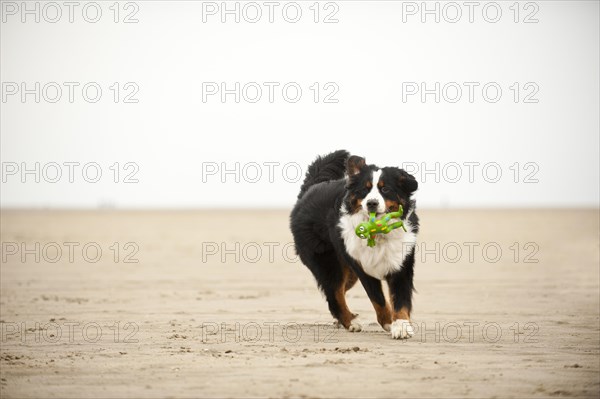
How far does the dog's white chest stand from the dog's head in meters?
0.14

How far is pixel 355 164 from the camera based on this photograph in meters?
9.18

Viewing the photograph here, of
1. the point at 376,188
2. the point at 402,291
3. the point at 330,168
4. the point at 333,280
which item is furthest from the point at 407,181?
the point at 330,168

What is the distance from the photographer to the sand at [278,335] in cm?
672

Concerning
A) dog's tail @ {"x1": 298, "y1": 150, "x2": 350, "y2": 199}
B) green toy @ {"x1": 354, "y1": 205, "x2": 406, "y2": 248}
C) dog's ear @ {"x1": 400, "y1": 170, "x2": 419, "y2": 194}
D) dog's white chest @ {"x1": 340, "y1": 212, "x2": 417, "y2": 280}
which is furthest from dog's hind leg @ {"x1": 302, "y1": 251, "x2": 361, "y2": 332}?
dog's ear @ {"x1": 400, "y1": 170, "x2": 419, "y2": 194}

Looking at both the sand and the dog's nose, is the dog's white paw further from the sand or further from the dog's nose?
the dog's nose

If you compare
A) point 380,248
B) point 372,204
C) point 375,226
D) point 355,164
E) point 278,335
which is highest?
point 355,164

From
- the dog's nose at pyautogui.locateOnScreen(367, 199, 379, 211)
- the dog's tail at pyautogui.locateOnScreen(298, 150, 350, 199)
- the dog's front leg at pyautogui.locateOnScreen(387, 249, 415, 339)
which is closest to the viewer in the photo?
the dog's nose at pyautogui.locateOnScreen(367, 199, 379, 211)

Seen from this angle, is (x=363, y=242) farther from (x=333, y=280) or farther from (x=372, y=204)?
(x=333, y=280)

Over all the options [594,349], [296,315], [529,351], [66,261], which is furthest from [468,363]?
[66,261]

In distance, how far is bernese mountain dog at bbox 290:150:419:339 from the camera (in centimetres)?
904

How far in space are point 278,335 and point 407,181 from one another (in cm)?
208

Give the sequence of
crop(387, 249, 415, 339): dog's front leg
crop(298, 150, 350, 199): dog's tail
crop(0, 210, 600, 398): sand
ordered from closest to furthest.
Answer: crop(0, 210, 600, 398): sand, crop(387, 249, 415, 339): dog's front leg, crop(298, 150, 350, 199): dog's tail

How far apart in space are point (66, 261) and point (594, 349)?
16.9m

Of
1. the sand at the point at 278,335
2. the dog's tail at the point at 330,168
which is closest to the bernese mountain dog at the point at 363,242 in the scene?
the sand at the point at 278,335
